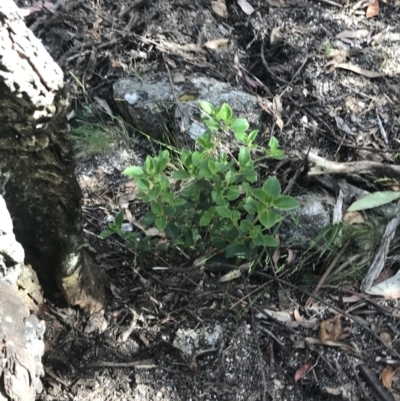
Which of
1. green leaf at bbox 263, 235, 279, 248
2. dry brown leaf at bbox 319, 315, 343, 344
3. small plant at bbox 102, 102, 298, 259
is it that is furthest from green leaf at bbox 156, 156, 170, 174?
dry brown leaf at bbox 319, 315, 343, 344

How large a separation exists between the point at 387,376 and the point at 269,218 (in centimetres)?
72

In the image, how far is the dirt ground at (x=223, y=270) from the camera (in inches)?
78.6

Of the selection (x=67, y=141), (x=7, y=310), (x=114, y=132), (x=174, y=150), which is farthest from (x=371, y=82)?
(x=7, y=310)

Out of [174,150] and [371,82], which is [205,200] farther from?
[371,82]

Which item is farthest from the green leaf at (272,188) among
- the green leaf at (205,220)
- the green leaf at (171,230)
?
the green leaf at (171,230)

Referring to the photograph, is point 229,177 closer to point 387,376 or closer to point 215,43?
point 387,376

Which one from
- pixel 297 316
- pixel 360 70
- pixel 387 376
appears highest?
pixel 360 70

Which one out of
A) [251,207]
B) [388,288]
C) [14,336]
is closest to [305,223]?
[388,288]

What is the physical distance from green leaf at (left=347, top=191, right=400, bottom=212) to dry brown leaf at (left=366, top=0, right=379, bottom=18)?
1341 millimetres

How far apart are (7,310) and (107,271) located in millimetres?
1051

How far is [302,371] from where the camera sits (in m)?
2.04

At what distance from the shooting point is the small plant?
6.24ft

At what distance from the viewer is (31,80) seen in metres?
1.34

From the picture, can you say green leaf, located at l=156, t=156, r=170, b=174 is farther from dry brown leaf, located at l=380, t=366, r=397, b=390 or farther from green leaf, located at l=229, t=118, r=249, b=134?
dry brown leaf, located at l=380, t=366, r=397, b=390
